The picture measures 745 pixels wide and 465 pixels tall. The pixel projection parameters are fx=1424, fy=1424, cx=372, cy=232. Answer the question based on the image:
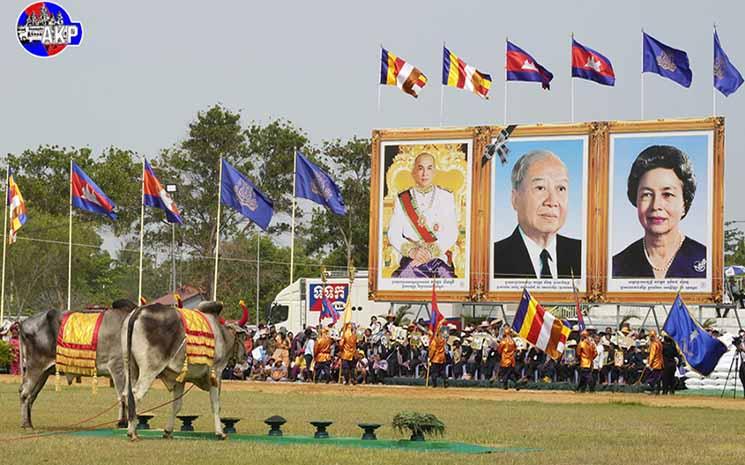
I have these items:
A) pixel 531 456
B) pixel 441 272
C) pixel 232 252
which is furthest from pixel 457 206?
pixel 232 252

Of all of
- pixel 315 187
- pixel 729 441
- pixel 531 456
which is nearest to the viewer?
pixel 531 456

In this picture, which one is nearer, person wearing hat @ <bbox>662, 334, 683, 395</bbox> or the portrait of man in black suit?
person wearing hat @ <bbox>662, 334, 683, 395</bbox>

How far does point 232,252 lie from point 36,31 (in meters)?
A: 61.1

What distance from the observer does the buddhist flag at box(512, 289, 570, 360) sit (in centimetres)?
3831

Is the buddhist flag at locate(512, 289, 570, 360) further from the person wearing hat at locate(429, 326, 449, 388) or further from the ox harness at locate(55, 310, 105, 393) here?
the ox harness at locate(55, 310, 105, 393)

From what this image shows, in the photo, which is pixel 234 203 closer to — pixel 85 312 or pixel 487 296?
pixel 487 296

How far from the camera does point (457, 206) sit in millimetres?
50219

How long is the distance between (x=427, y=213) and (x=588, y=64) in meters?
7.82

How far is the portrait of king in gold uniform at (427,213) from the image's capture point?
50156 mm

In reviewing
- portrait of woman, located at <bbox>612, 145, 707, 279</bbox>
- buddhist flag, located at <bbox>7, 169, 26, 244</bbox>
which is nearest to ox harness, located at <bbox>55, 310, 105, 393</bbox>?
portrait of woman, located at <bbox>612, 145, 707, 279</bbox>

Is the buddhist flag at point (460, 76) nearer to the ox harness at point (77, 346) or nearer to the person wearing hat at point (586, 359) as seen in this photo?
the person wearing hat at point (586, 359)

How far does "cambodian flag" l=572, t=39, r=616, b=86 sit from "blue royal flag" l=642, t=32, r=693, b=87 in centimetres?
161

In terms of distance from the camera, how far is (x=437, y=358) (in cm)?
4316

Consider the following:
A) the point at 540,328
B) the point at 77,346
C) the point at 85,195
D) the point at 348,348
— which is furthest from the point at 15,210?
the point at 77,346
